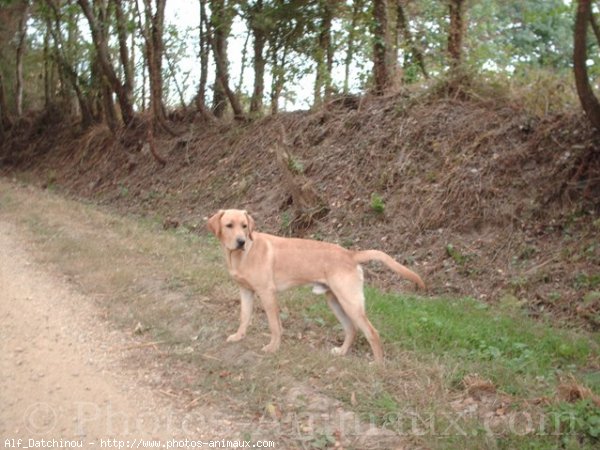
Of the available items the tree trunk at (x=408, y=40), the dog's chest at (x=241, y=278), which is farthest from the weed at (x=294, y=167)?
the dog's chest at (x=241, y=278)

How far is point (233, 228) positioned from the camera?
6750mm

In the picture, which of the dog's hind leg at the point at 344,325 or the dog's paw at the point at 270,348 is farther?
the dog's hind leg at the point at 344,325

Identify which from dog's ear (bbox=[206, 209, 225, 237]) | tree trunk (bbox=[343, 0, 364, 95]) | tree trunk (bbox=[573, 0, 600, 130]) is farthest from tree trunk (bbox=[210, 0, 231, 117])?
dog's ear (bbox=[206, 209, 225, 237])

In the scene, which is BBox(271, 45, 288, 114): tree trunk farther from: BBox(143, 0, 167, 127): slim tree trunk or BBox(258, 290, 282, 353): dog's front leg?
BBox(258, 290, 282, 353): dog's front leg

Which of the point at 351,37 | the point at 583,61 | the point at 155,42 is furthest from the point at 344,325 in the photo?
the point at 155,42

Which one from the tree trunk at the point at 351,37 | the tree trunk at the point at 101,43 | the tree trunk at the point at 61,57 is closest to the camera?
the tree trunk at the point at 351,37

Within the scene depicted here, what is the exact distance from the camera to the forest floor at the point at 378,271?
213 inches

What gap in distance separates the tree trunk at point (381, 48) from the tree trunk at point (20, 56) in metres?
17.3

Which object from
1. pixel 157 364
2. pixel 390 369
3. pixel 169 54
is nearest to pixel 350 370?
pixel 390 369

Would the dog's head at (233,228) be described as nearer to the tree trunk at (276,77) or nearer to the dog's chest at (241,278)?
the dog's chest at (241,278)

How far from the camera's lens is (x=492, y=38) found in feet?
60.8

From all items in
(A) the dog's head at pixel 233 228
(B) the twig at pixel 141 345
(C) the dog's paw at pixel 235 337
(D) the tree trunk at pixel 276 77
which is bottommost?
(B) the twig at pixel 141 345

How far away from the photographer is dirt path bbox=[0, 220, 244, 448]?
16.3 ft

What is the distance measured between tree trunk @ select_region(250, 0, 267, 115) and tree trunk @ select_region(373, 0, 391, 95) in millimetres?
3541
